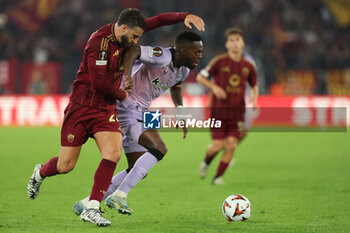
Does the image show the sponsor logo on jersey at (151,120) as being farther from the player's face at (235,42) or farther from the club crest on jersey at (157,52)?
the player's face at (235,42)

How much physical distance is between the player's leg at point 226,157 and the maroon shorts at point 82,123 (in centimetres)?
354

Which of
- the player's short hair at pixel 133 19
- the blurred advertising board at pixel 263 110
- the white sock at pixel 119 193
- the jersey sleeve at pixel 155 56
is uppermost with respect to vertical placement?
the blurred advertising board at pixel 263 110

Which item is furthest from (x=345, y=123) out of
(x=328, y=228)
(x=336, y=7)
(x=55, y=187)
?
(x=328, y=228)

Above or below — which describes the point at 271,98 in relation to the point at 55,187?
above

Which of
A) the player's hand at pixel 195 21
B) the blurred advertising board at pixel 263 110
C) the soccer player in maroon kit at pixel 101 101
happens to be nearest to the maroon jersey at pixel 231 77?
the player's hand at pixel 195 21

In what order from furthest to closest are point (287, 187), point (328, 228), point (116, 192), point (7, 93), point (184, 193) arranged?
point (7, 93) < point (287, 187) < point (184, 193) < point (116, 192) < point (328, 228)

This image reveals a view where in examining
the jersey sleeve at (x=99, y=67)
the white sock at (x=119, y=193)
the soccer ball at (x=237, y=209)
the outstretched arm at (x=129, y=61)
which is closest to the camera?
the jersey sleeve at (x=99, y=67)

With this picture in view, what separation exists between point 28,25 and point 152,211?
1757 cm

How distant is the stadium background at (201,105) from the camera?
20.4ft

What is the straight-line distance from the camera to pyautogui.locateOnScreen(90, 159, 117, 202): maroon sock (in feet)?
17.6

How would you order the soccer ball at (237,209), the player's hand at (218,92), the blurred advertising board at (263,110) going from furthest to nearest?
the blurred advertising board at (263,110) < the player's hand at (218,92) < the soccer ball at (237,209)

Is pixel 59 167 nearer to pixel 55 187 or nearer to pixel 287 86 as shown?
pixel 55 187

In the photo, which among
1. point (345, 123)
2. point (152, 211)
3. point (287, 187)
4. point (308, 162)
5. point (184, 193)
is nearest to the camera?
point (152, 211)

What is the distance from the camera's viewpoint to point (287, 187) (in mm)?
8422
